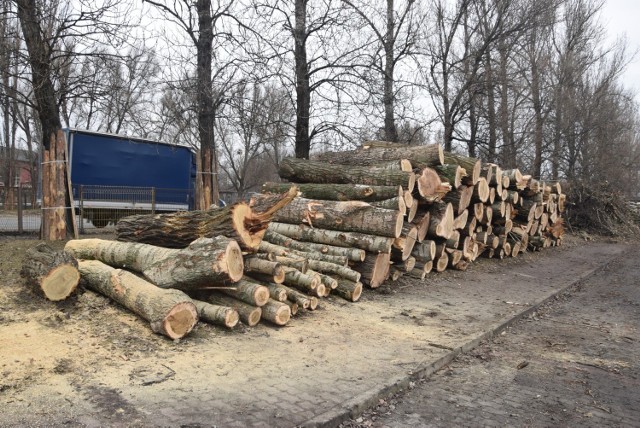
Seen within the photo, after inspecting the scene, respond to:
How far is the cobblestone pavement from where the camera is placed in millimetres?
3779

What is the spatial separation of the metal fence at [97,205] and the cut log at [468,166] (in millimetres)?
8722

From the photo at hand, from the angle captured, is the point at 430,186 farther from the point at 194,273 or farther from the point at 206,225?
the point at 194,273

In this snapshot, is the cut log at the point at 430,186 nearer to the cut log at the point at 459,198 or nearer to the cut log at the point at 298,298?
the cut log at the point at 459,198

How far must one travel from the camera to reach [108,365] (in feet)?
13.8

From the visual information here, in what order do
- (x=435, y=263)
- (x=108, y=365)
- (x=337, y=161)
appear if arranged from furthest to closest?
(x=337, y=161), (x=435, y=263), (x=108, y=365)

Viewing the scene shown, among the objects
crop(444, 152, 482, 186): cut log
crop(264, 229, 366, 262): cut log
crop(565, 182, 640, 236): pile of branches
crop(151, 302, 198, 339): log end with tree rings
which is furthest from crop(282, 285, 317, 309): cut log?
crop(565, 182, 640, 236): pile of branches

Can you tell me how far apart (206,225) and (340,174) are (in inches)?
163

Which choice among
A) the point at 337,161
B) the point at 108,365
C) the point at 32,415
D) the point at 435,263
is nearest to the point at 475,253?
the point at 435,263

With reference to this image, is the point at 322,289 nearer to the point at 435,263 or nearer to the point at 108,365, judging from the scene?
the point at 108,365

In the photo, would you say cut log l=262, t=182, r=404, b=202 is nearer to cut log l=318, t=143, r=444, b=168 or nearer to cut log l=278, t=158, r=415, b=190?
cut log l=278, t=158, r=415, b=190

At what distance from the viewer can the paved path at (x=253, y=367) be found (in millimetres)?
3426

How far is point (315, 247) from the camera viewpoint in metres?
8.15

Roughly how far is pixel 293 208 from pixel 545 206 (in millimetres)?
9540

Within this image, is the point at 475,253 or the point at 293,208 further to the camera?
the point at 475,253
